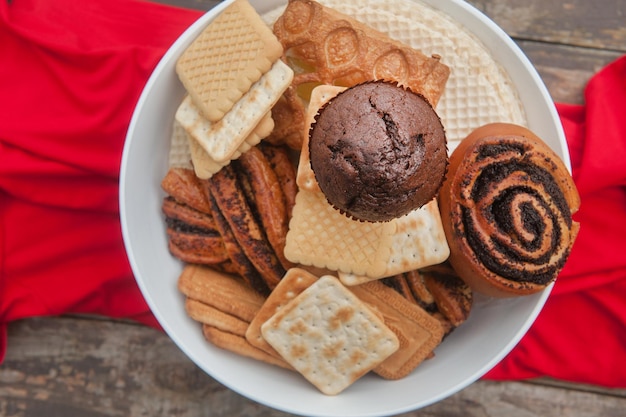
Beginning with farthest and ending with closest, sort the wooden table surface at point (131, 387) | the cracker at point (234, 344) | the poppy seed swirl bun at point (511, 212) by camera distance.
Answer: the wooden table surface at point (131, 387), the cracker at point (234, 344), the poppy seed swirl bun at point (511, 212)

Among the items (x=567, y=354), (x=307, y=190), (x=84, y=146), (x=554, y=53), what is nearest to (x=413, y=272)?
(x=307, y=190)

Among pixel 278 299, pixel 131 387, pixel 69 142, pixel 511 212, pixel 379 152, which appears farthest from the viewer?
pixel 131 387

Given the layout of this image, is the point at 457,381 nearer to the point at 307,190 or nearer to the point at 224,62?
the point at 307,190

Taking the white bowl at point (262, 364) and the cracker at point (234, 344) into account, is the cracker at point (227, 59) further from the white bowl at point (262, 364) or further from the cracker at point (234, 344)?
the cracker at point (234, 344)

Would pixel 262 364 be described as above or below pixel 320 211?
below

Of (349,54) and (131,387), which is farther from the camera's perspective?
(131,387)

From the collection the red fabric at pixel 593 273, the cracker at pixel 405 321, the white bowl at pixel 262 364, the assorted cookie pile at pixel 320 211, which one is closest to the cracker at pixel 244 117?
the assorted cookie pile at pixel 320 211

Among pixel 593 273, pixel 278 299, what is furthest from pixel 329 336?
pixel 593 273

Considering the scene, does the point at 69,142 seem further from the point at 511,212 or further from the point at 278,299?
the point at 511,212
